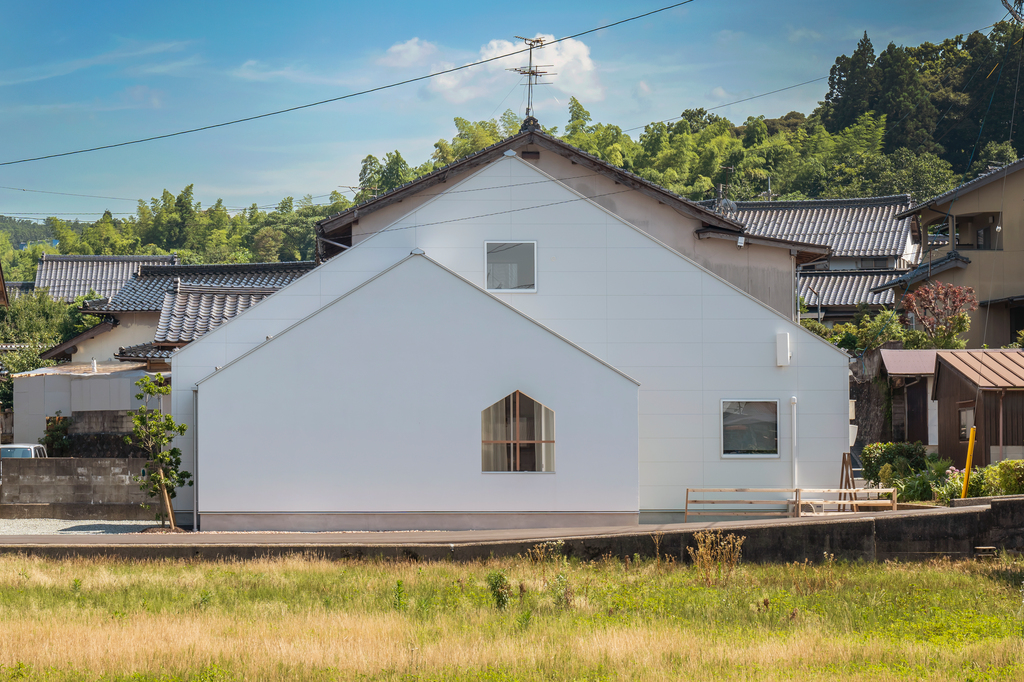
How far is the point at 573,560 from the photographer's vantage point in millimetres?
14578

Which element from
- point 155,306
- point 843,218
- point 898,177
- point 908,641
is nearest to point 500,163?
point 908,641

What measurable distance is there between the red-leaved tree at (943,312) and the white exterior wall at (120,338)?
26.2 meters

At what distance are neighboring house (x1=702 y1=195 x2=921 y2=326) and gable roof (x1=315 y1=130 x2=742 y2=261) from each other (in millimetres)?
22174

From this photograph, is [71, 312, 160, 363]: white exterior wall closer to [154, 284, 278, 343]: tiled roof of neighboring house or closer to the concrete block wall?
[154, 284, 278, 343]: tiled roof of neighboring house

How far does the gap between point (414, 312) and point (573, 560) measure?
22.1 ft

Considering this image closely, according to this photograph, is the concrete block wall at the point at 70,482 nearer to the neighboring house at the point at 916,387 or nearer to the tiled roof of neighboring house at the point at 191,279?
the tiled roof of neighboring house at the point at 191,279

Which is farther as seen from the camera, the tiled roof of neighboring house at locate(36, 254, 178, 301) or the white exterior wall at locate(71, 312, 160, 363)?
the tiled roof of neighboring house at locate(36, 254, 178, 301)

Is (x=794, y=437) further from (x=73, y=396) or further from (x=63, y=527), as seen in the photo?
(x=73, y=396)

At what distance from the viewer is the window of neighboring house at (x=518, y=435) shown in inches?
736

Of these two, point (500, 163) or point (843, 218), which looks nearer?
point (500, 163)

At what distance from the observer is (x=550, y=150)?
23.4 m

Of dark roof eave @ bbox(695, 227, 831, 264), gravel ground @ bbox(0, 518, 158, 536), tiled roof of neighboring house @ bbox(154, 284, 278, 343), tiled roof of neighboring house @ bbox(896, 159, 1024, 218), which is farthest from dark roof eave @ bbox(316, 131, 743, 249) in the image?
tiled roof of neighboring house @ bbox(896, 159, 1024, 218)

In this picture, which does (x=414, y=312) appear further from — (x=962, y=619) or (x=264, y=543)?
(x=962, y=619)

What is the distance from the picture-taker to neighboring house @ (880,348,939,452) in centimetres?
2277
